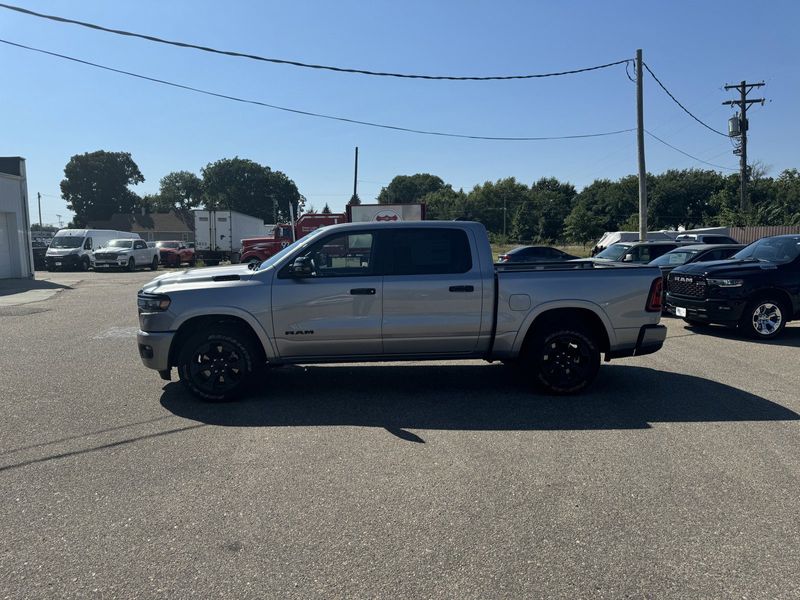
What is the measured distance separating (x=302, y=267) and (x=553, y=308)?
271 cm

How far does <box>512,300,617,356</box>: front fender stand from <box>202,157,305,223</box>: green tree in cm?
10356

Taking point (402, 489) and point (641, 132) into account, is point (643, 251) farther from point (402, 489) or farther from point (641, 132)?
point (402, 489)

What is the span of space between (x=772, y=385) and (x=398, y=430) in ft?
15.4

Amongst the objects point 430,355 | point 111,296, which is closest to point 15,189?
point 111,296

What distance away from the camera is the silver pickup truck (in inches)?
240

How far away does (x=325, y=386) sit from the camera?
6.92 metres

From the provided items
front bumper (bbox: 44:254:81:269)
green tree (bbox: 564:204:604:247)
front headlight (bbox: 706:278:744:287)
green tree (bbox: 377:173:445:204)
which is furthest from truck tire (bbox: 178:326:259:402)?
green tree (bbox: 377:173:445:204)

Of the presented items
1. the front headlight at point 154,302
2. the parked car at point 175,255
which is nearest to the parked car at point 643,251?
the front headlight at point 154,302

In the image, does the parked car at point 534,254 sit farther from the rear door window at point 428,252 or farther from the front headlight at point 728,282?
the rear door window at point 428,252

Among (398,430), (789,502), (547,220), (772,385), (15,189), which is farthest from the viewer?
(547,220)

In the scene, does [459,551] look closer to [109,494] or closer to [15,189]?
[109,494]

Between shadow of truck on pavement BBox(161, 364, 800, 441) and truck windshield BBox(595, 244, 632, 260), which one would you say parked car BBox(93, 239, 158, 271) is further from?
shadow of truck on pavement BBox(161, 364, 800, 441)

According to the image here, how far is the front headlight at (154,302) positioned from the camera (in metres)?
6.05

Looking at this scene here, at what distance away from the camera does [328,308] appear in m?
6.11
